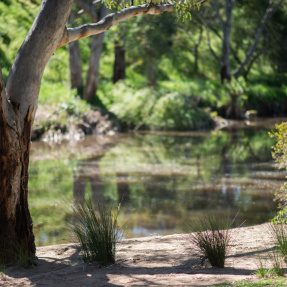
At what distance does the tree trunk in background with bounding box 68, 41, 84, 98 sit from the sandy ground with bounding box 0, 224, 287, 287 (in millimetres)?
18674

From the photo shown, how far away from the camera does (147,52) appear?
26.5 m

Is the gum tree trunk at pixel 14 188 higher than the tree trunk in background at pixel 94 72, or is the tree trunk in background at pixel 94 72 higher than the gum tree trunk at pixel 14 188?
the tree trunk in background at pixel 94 72

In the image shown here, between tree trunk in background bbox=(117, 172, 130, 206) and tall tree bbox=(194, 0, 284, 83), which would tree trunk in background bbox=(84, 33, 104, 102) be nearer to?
tall tree bbox=(194, 0, 284, 83)

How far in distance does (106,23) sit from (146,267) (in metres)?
3.11

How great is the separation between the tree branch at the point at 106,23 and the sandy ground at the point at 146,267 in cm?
262

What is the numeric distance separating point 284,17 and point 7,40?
18321 mm

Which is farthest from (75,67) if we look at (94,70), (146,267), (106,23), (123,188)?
(146,267)

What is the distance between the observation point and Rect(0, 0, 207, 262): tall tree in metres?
5.66

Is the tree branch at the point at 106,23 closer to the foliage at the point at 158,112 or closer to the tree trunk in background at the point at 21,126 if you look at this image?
the tree trunk in background at the point at 21,126

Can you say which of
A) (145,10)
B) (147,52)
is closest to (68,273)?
(145,10)

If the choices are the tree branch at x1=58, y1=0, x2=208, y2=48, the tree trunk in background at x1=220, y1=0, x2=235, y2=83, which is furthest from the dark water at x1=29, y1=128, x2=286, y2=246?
the tree trunk in background at x1=220, y1=0, x2=235, y2=83

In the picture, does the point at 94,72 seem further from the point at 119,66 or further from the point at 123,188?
the point at 123,188

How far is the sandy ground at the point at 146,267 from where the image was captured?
4.86 m

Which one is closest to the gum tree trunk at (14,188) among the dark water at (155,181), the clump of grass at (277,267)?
the dark water at (155,181)
